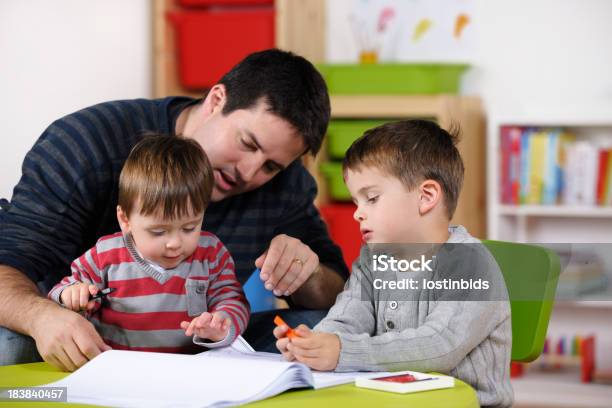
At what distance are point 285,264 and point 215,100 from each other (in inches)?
17.9

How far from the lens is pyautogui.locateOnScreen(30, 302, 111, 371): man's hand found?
1.29m

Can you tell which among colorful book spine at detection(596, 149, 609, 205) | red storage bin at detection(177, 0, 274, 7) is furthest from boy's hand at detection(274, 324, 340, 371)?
red storage bin at detection(177, 0, 274, 7)

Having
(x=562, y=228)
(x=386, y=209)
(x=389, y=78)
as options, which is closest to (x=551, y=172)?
(x=562, y=228)

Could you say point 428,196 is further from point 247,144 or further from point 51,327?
point 51,327

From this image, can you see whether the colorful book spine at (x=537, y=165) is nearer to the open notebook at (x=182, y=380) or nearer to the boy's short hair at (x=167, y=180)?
the boy's short hair at (x=167, y=180)

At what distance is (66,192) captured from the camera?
1.72m

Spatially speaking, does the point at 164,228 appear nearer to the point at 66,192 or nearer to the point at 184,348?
the point at 184,348

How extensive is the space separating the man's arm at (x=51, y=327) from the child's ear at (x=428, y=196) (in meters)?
0.53

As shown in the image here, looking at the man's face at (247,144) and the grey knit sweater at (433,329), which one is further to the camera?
the man's face at (247,144)

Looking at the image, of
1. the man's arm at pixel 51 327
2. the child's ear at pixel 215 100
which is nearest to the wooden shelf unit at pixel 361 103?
the child's ear at pixel 215 100

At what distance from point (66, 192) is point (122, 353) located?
1.96 ft

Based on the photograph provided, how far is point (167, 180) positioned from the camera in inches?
56.0

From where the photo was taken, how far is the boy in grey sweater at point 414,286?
4.06ft

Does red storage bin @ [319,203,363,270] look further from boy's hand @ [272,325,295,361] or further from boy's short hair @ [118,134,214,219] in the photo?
boy's hand @ [272,325,295,361]
